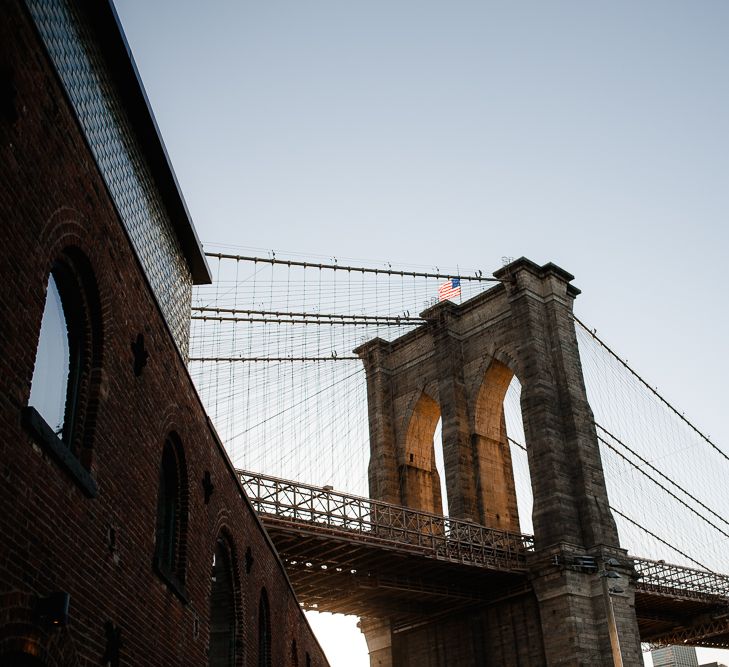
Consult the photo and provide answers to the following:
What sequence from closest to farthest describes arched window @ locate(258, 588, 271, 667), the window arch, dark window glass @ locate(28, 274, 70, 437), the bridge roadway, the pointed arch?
dark window glass @ locate(28, 274, 70, 437), the window arch, arched window @ locate(258, 588, 271, 667), the bridge roadway, the pointed arch

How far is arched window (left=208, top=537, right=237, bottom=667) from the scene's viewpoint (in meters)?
13.5

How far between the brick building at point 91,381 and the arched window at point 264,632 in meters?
3.26

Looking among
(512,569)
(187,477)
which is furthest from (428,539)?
(187,477)

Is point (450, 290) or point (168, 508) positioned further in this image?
point (450, 290)

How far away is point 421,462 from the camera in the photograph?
4544cm

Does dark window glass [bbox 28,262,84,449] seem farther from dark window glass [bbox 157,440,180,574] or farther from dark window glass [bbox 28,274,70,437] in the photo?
dark window glass [bbox 157,440,180,574]

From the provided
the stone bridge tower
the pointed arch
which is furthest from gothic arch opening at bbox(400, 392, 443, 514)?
the pointed arch

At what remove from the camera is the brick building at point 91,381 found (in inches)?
249

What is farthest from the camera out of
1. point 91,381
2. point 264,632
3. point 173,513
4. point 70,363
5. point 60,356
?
point 264,632

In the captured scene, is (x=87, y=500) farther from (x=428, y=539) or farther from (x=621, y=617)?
(x=621, y=617)

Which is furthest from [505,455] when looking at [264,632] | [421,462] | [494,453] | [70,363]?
[70,363]

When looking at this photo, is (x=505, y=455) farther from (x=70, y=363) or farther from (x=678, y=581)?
(x=70, y=363)

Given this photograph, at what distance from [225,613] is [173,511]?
3.46 metres

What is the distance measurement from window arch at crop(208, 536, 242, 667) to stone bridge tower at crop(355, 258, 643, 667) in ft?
74.6
